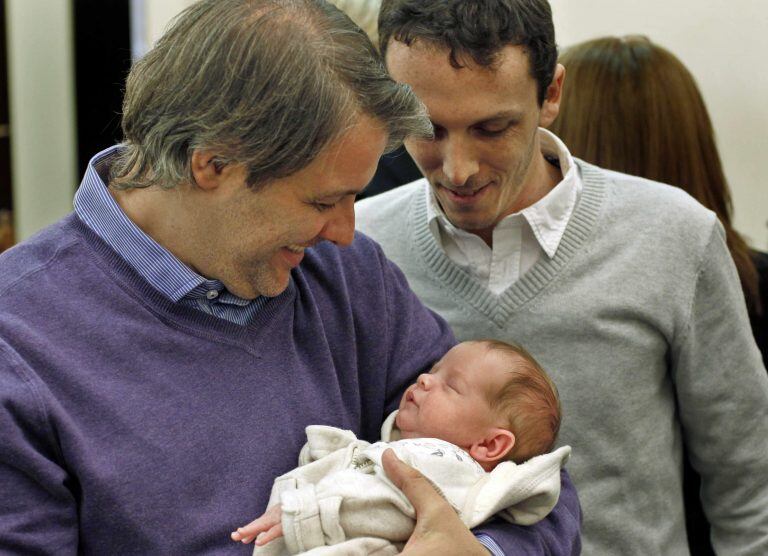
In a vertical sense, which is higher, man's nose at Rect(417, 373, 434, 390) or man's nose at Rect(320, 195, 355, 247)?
man's nose at Rect(320, 195, 355, 247)

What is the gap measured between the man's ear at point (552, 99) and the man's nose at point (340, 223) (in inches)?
22.9

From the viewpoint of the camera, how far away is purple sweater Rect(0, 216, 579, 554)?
4.62ft

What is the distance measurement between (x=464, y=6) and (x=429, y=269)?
1.67 feet

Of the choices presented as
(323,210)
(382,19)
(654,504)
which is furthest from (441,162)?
(654,504)

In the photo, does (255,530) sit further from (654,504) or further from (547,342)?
(654,504)

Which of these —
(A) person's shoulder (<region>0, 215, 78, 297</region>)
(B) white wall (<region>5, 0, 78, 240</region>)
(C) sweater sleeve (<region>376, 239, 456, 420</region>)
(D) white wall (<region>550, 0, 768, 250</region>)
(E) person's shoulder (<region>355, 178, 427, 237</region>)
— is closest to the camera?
(A) person's shoulder (<region>0, 215, 78, 297</region>)

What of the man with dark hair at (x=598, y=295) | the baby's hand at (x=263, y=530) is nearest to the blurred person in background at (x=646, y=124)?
the man with dark hair at (x=598, y=295)

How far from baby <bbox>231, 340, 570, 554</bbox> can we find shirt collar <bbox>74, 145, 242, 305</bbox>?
11.4 inches

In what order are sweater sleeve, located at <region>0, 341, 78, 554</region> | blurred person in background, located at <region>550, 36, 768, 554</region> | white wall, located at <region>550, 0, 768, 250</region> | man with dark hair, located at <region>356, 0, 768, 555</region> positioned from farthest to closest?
white wall, located at <region>550, 0, 768, 250</region> < blurred person in background, located at <region>550, 36, 768, 554</region> < man with dark hair, located at <region>356, 0, 768, 555</region> < sweater sleeve, located at <region>0, 341, 78, 554</region>

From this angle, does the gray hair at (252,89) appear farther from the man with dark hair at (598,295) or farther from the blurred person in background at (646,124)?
the blurred person in background at (646,124)

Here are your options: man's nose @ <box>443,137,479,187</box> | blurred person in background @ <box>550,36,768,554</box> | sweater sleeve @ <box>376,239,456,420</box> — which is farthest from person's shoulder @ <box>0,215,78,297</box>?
blurred person in background @ <box>550,36,768,554</box>

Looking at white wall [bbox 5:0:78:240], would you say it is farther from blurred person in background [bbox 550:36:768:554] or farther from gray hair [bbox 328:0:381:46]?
blurred person in background [bbox 550:36:768:554]

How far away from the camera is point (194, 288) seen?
1569 mm

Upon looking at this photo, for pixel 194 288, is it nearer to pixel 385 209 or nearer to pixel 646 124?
A: pixel 385 209
